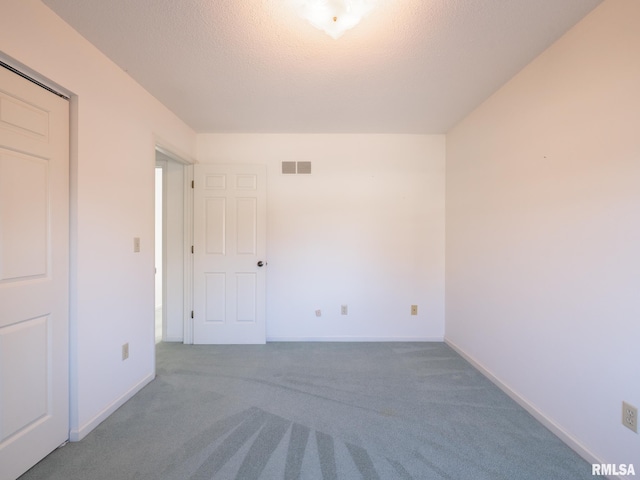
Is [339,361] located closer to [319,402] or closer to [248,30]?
[319,402]

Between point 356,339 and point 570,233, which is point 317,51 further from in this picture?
A: point 356,339

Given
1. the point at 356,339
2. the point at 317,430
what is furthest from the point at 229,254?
the point at 317,430

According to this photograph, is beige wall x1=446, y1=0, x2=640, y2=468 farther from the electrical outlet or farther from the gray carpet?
the gray carpet

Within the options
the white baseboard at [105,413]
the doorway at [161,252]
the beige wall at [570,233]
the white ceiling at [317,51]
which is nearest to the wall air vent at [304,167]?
the white ceiling at [317,51]

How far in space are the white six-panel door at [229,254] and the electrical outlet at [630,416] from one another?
2.85m

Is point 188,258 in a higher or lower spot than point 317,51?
lower

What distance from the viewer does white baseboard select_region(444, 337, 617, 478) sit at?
4.94ft

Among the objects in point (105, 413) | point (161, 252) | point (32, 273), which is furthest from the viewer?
point (161, 252)

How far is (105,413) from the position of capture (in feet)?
5.97

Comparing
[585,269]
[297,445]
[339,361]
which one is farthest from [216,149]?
[585,269]

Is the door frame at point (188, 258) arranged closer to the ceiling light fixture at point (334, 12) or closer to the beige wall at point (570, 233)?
the ceiling light fixture at point (334, 12)
